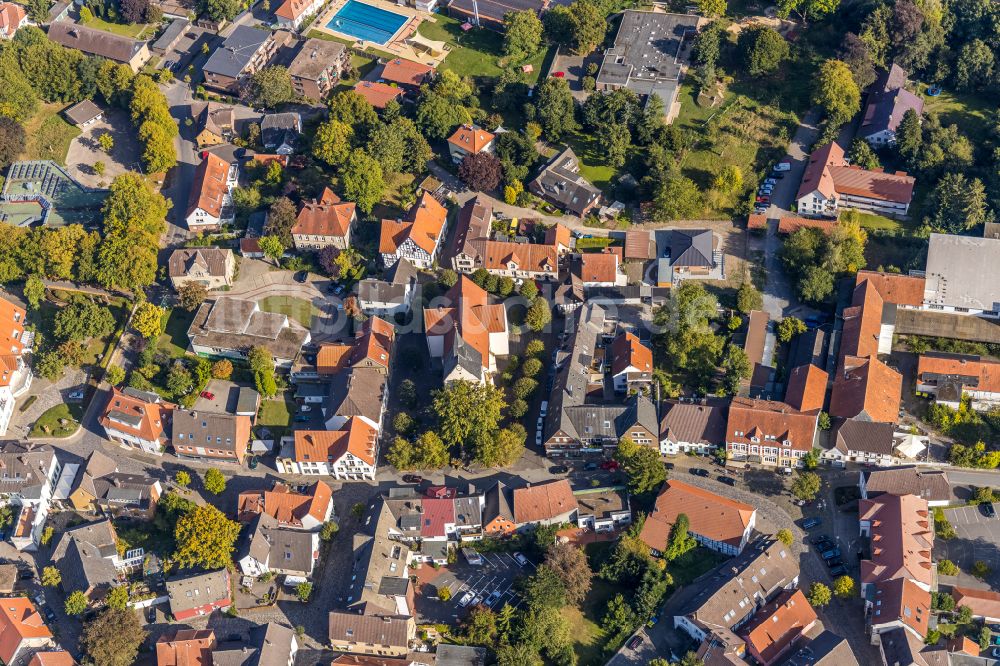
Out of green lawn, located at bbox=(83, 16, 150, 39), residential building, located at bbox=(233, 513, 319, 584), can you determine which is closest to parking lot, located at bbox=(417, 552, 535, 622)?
residential building, located at bbox=(233, 513, 319, 584)

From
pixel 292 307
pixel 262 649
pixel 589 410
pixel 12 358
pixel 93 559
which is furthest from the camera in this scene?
pixel 292 307

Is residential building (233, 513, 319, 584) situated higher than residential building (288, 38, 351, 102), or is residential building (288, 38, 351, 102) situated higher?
residential building (288, 38, 351, 102)

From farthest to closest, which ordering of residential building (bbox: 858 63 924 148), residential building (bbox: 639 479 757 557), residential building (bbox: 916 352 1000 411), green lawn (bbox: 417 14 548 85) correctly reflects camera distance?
green lawn (bbox: 417 14 548 85) → residential building (bbox: 858 63 924 148) → residential building (bbox: 916 352 1000 411) → residential building (bbox: 639 479 757 557)

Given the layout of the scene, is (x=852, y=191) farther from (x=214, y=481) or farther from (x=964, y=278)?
(x=214, y=481)

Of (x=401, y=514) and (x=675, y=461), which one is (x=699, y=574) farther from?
(x=401, y=514)

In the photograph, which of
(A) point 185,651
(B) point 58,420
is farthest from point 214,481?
(B) point 58,420

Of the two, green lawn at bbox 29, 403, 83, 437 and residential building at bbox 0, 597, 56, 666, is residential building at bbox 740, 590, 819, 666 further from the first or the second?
green lawn at bbox 29, 403, 83, 437

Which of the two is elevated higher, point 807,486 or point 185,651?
point 807,486
